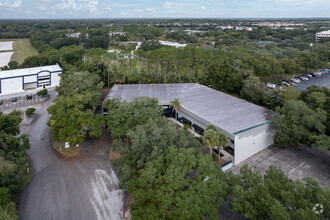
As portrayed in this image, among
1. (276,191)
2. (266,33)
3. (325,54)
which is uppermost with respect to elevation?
(266,33)

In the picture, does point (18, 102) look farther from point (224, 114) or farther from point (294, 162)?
point (294, 162)

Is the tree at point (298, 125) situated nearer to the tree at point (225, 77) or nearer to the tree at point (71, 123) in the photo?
the tree at point (225, 77)

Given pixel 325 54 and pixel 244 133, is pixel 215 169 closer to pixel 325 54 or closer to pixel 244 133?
pixel 244 133

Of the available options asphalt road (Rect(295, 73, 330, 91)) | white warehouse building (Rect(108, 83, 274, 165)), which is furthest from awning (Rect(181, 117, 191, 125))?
asphalt road (Rect(295, 73, 330, 91))

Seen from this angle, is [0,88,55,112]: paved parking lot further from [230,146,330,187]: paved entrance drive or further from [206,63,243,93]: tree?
[230,146,330,187]: paved entrance drive

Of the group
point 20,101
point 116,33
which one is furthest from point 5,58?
point 116,33

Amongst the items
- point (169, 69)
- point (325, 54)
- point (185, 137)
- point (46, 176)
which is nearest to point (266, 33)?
point (325, 54)

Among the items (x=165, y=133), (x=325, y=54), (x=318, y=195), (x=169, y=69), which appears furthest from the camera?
(x=325, y=54)
